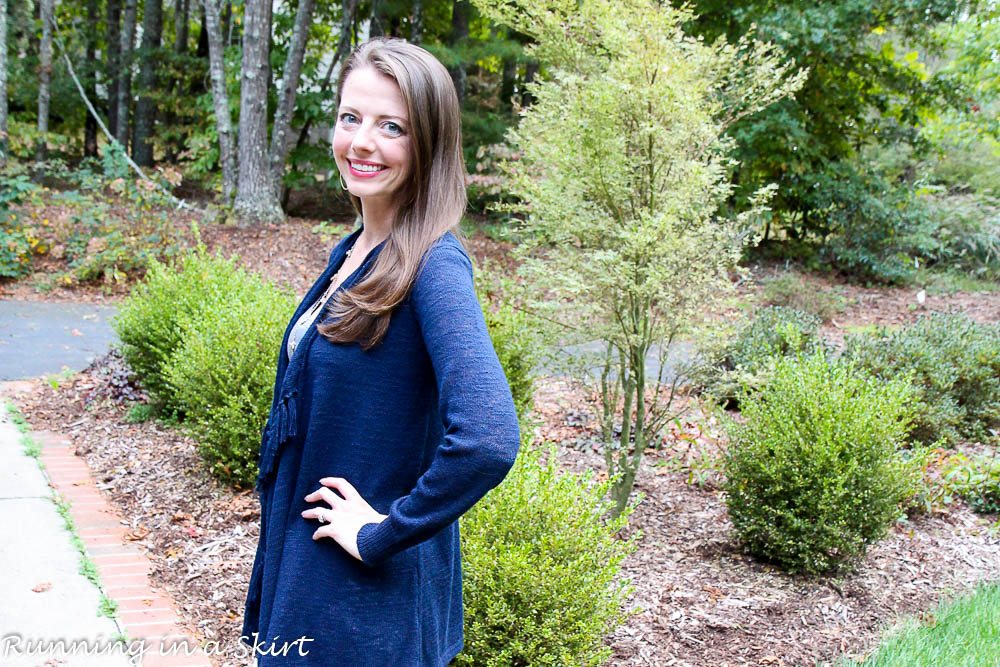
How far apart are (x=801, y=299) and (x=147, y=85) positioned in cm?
1244

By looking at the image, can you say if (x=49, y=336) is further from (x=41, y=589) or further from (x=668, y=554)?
(x=668, y=554)

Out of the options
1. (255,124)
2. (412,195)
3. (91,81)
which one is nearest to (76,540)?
(412,195)

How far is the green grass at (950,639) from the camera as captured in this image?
10.6ft

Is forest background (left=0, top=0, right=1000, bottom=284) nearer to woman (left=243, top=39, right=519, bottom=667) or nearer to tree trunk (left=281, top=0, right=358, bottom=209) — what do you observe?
tree trunk (left=281, top=0, right=358, bottom=209)

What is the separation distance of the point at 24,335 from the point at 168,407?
325 centimetres

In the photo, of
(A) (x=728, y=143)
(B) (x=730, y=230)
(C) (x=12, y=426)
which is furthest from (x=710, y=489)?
(C) (x=12, y=426)

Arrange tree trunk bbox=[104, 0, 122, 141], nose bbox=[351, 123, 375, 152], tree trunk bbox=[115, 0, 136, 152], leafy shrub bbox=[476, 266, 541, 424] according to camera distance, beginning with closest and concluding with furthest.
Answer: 1. nose bbox=[351, 123, 375, 152]
2. leafy shrub bbox=[476, 266, 541, 424]
3. tree trunk bbox=[115, 0, 136, 152]
4. tree trunk bbox=[104, 0, 122, 141]

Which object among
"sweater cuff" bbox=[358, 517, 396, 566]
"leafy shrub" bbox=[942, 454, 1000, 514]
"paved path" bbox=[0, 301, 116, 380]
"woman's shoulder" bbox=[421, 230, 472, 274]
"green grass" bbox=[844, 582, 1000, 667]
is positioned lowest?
"paved path" bbox=[0, 301, 116, 380]

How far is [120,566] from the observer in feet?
12.0

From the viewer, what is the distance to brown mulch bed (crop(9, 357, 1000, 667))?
3.38 metres

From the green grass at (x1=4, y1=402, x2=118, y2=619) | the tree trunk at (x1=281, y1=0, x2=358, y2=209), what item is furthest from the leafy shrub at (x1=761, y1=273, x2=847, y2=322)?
the green grass at (x1=4, y1=402, x2=118, y2=619)

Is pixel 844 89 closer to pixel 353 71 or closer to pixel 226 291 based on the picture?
pixel 226 291

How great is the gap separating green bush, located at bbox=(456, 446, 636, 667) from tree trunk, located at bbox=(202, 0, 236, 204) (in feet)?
35.2

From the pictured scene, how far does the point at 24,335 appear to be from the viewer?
7957mm
